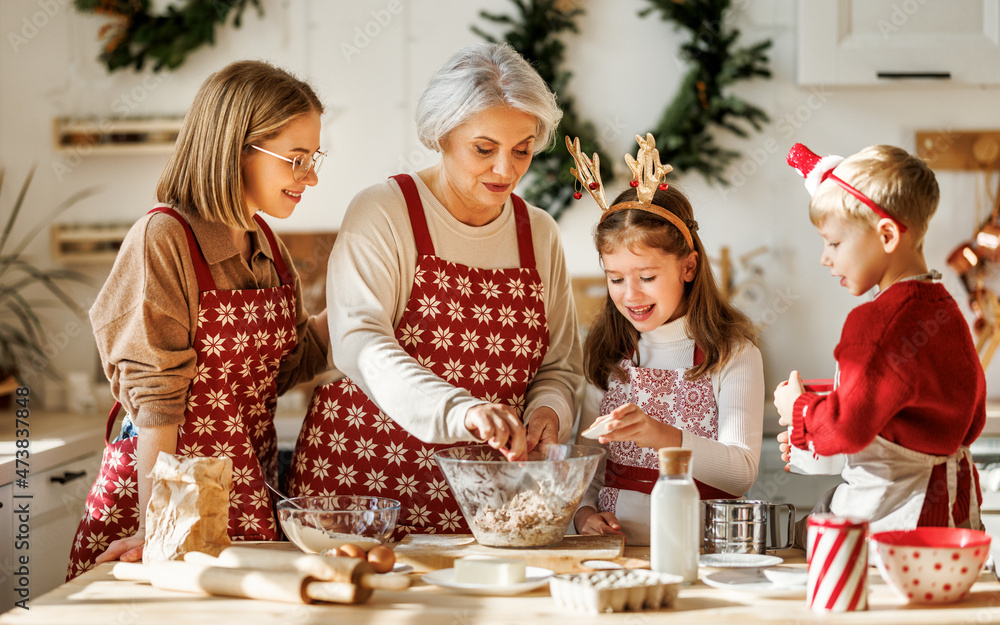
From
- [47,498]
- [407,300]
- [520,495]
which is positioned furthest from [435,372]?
[47,498]

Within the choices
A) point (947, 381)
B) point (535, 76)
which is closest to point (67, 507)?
point (535, 76)

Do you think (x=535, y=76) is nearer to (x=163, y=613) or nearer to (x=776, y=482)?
(x=163, y=613)

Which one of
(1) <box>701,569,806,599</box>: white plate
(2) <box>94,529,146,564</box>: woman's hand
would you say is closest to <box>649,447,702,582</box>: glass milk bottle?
(1) <box>701,569,806,599</box>: white plate

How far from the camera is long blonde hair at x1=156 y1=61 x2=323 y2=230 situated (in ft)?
4.80

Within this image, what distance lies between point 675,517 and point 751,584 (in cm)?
12

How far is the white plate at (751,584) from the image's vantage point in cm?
111

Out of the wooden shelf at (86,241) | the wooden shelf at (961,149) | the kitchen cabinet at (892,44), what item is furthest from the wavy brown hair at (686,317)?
the wooden shelf at (86,241)

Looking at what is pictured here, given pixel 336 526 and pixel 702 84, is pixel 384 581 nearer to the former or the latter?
pixel 336 526

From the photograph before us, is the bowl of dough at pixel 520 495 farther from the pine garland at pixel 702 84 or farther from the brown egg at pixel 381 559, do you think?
the pine garland at pixel 702 84

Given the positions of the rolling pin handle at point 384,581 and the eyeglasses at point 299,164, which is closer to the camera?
the rolling pin handle at point 384,581

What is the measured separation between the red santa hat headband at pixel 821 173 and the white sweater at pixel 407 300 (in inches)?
19.7

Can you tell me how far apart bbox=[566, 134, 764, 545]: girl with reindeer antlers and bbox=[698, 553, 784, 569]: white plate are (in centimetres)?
21

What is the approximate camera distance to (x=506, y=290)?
1610 mm

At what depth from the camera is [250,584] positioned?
1106 mm
